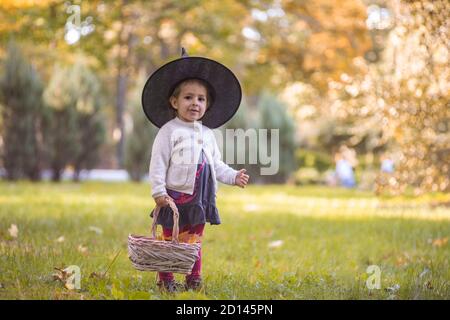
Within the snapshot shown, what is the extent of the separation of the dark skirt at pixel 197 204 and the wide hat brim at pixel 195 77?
38 cm

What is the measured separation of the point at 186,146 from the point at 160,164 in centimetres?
22

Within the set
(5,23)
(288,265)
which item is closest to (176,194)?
Result: (288,265)

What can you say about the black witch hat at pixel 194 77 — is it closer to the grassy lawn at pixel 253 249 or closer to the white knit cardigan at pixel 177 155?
the white knit cardigan at pixel 177 155

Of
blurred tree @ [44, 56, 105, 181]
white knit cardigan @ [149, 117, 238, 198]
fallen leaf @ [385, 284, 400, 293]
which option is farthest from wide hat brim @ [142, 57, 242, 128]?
blurred tree @ [44, 56, 105, 181]

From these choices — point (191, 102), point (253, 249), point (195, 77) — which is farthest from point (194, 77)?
point (253, 249)

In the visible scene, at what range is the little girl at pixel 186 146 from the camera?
3.97 metres

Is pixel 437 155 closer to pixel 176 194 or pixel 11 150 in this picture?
pixel 176 194

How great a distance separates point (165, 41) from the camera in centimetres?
2155

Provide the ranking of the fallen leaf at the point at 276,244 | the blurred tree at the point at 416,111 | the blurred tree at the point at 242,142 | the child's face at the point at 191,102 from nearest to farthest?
the child's face at the point at 191,102 → the fallen leaf at the point at 276,244 → the blurred tree at the point at 416,111 → the blurred tree at the point at 242,142

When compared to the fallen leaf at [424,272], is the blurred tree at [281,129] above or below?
above

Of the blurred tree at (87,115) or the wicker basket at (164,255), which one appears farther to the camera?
the blurred tree at (87,115)

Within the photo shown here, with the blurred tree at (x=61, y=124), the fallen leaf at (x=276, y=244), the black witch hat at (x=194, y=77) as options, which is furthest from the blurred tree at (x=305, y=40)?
the black witch hat at (x=194, y=77)

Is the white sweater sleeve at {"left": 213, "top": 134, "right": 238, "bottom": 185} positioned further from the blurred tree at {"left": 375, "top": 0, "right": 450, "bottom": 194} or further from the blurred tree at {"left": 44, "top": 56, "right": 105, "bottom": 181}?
the blurred tree at {"left": 44, "top": 56, "right": 105, "bottom": 181}
